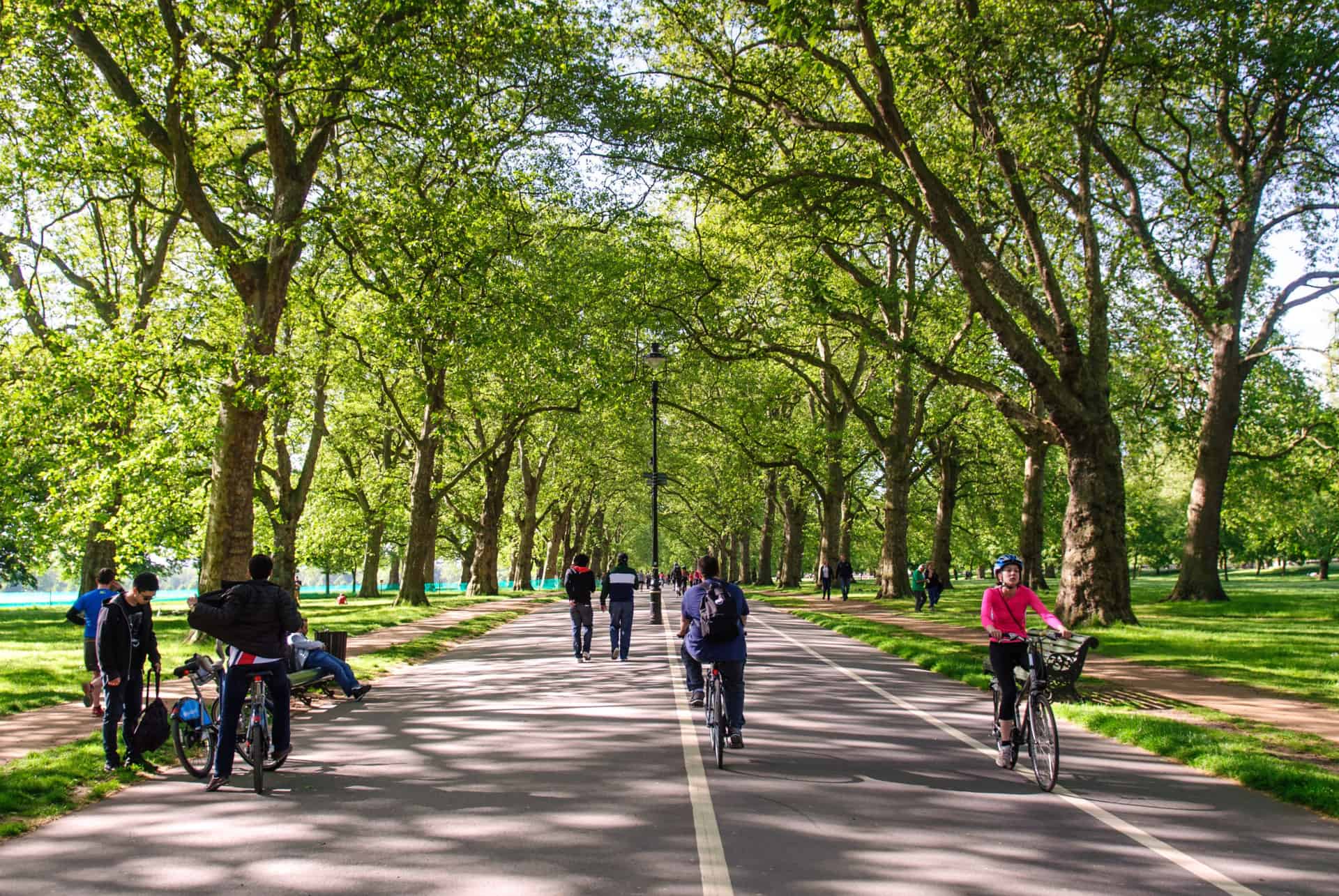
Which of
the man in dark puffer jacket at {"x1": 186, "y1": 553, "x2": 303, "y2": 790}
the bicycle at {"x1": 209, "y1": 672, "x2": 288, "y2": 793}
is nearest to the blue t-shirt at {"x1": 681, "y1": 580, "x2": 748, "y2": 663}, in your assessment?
the man in dark puffer jacket at {"x1": 186, "y1": 553, "x2": 303, "y2": 790}

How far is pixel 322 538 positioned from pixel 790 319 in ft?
88.0

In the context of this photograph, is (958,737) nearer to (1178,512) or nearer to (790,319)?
(790,319)

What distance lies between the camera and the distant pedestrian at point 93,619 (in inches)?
369

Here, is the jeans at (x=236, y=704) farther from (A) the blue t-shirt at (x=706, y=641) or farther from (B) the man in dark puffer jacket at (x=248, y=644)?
(A) the blue t-shirt at (x=706, y=641)

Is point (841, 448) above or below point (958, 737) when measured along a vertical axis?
above

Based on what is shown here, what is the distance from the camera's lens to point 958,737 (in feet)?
31.6

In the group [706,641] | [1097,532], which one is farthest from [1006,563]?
[1097,532]

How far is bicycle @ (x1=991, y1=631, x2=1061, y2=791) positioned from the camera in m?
7.34

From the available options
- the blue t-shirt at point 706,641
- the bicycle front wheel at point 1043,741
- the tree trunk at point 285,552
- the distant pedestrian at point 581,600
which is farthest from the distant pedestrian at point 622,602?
the tree trunk at point 285,552

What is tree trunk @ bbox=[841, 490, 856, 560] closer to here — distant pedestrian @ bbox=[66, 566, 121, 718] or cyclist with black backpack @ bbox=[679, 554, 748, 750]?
distant pedestrian @ bbox=[66, 566, 121, 718]

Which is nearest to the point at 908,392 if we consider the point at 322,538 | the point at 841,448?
the point at 841,448

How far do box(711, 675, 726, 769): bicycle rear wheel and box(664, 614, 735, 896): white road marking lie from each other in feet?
0.57

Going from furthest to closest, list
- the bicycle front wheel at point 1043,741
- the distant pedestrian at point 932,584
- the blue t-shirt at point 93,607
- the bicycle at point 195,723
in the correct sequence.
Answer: the distant pedestrian at point 932,584 < the blue t-shirt at point 93,607 < the bicycle at point 195,723 < the bicycle front wheel at point 1043,741

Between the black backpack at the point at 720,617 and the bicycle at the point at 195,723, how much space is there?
402 cm
